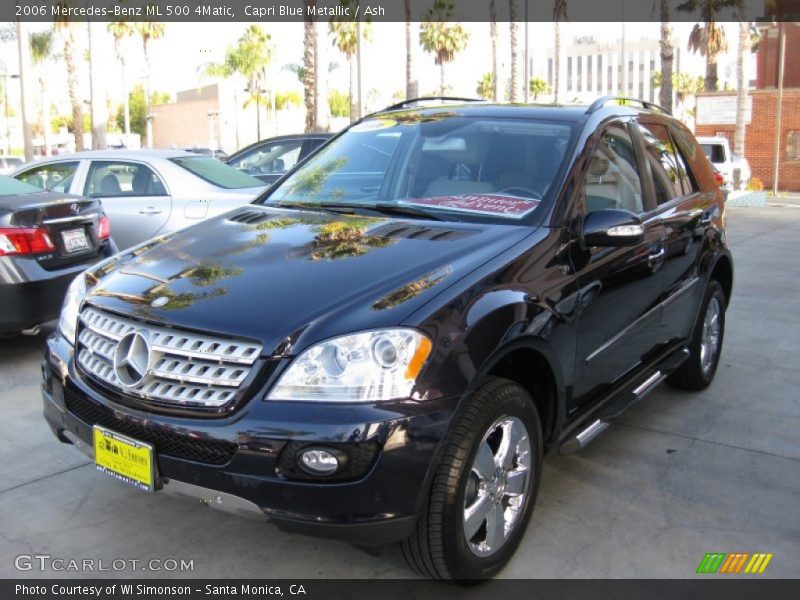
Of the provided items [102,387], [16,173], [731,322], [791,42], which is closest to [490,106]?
[102,387]

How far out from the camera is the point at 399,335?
2.69 meters

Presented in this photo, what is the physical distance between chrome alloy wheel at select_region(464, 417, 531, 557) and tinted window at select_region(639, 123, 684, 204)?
1.97 meters

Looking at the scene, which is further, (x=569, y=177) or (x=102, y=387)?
(x=569, y=177)

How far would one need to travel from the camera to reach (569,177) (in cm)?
366

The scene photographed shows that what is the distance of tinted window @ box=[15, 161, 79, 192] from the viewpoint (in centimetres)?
861

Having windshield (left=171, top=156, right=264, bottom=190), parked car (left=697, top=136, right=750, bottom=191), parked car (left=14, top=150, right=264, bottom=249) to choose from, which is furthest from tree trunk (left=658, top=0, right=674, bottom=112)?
parked car (left=14, top=150, right=264, bottom=249)

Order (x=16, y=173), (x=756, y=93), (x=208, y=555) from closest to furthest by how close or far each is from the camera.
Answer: (x=208, y=555), (x=16, y=173), (x=756, y=93)

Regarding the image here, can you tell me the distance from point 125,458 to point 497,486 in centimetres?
134

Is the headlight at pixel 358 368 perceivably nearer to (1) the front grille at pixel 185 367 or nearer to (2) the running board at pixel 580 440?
Result: (1) the front grille at pixel 185 367

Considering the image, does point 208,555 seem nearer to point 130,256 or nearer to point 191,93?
point 130,256

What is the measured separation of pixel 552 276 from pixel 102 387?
178 centimetres

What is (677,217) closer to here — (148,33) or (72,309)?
(72,309)

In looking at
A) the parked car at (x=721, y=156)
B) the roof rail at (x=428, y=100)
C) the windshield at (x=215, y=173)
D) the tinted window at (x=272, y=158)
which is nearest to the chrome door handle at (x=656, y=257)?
the roof rail at (x=428, y=100)

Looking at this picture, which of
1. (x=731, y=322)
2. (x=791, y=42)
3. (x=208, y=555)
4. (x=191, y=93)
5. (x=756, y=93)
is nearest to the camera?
(x=208, y=555)
